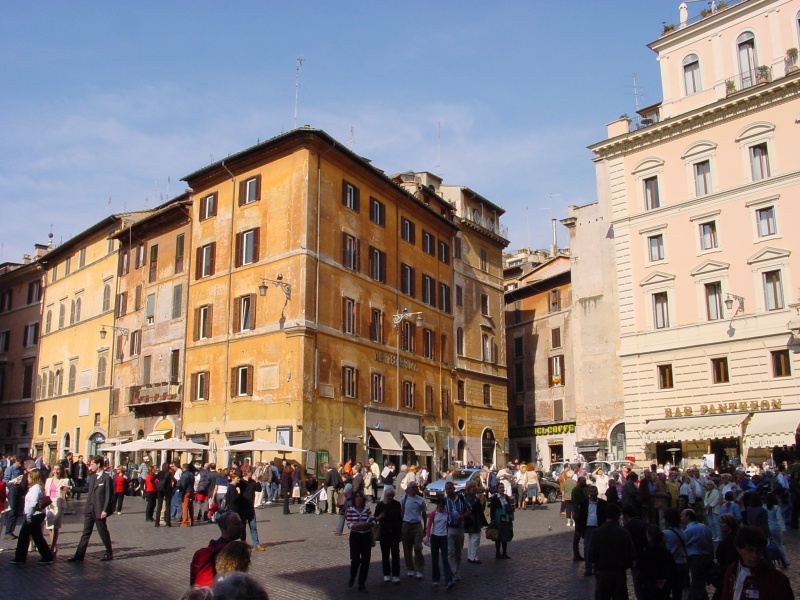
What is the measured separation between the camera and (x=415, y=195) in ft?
148

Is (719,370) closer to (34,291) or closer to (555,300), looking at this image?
(555,300)

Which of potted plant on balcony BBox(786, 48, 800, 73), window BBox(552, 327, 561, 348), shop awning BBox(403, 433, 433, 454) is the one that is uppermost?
potted plant on balcony BBox(786, 48, 800, 73)

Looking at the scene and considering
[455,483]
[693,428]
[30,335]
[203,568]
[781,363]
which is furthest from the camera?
[30,335]

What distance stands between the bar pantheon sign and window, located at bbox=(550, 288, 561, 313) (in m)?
19.7

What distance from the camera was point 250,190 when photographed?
126 ft

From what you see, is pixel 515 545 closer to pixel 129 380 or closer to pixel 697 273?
pixel 697 273

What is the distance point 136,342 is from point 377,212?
46.8 feet

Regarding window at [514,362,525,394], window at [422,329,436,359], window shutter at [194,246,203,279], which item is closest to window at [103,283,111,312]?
window shutter at [194,246,203,279]

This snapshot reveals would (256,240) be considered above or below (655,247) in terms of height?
above

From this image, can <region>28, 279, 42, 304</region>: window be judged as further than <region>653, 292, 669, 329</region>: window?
Yes

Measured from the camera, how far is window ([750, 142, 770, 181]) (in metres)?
34.1

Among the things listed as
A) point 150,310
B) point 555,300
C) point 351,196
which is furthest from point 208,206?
point 555,300

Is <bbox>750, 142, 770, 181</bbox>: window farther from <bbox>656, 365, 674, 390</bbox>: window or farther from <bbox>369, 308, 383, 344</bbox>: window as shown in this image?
<bbox>369, 308, 383, 344</bbox>: window

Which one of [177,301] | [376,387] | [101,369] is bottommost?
[376,387]
